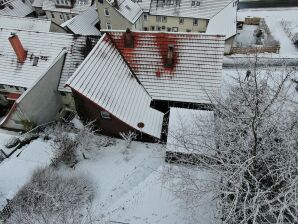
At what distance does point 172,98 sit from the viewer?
2247cm

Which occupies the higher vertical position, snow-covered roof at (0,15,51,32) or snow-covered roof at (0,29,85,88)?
snow-covered roof at (0,15,51,32)

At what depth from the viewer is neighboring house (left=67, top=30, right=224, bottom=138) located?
2047cm

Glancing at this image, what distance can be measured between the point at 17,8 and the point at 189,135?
37.6 m

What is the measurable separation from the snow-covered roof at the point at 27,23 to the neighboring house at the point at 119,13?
6.33 m

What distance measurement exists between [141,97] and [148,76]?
5.78 ft

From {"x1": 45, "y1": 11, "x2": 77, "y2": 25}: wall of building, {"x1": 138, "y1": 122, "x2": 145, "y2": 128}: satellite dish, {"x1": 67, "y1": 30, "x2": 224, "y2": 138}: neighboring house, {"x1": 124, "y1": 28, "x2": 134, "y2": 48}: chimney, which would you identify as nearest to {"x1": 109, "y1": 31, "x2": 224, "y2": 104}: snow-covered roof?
{"x1": 67, "y1": 30, "x2": 224, "y2": 138}: neighboring house

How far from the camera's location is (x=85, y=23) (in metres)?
35.1

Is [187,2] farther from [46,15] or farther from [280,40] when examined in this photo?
[46,15]

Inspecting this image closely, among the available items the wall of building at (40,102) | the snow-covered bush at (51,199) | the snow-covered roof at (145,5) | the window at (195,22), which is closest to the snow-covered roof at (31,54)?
the wall of building at (40,102)

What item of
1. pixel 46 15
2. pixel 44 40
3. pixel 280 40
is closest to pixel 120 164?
pixel 44 40

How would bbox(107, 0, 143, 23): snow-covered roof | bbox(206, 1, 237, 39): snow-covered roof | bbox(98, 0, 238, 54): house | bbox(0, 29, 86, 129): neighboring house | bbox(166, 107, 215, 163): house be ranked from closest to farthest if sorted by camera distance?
bbox(166, 107, 215, 163): house → bbox(0, 29, 86, 129): neighboring house → bbox(206, 1, 237, 39): snow-covered roof → bbox(98, 0, 238, 54): house → bbox(107, 0, 143, 23): snow-covered roof

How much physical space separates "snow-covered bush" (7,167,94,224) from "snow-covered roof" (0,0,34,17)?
32579mm

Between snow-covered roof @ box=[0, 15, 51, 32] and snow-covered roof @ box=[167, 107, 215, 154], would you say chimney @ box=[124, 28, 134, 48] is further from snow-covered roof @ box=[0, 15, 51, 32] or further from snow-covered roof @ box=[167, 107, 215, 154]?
snow-covered roof @ box=[0, 15, 51, 32]

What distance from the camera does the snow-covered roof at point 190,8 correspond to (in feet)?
117
